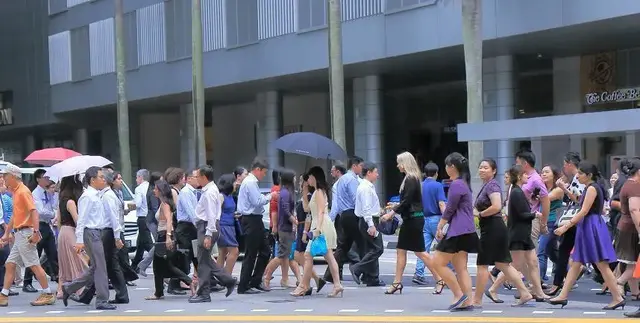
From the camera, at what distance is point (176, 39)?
3528cm

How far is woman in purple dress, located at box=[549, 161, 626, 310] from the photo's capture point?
11.1 m

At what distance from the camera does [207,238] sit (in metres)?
12.4

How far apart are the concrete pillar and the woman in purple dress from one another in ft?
125

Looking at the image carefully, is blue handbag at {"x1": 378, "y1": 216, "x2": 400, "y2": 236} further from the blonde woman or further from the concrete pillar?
the concrete pillar

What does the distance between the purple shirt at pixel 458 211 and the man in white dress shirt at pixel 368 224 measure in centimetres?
260

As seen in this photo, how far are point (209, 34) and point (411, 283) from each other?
68.8 feet

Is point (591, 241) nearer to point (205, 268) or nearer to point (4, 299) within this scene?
point (205, 268)

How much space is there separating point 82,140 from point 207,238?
36.3 metres

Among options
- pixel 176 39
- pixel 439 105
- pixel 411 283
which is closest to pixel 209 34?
pixel 176 39

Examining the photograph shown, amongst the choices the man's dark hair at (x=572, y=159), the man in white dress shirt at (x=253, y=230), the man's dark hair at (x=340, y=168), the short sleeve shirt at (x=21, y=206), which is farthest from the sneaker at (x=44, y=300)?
the man's dark hair at (x=572, y=159)

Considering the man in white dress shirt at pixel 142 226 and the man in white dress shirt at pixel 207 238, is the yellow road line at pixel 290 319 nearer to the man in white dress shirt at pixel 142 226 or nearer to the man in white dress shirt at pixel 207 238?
the man in white dress shirt at pixel 207 238

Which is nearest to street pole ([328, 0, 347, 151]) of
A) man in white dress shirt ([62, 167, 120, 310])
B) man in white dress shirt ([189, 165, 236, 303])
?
man in white dress shirt ([189, 165, 236, 303])

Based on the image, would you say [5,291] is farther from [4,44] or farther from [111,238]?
[4,44]

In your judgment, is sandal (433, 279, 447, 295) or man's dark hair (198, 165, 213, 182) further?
sandal (433, 279, 447, 295)
